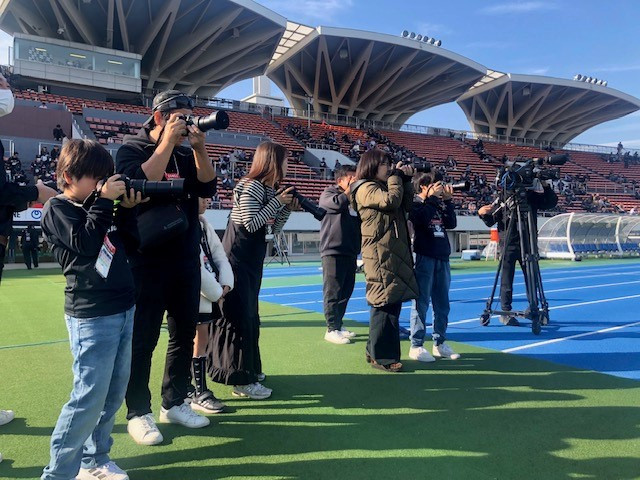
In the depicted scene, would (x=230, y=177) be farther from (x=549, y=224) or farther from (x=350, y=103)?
(x=350, y=103)

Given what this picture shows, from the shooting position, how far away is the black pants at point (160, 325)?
9.17 ft

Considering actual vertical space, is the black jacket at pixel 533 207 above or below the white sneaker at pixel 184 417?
above

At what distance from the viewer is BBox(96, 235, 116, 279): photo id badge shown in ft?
6.84

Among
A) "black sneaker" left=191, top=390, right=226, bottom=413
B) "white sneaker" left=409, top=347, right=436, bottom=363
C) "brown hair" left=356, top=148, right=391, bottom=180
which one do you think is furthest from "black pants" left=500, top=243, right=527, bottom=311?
"black sneaker" left=191, top=390, right=226, bottom=413

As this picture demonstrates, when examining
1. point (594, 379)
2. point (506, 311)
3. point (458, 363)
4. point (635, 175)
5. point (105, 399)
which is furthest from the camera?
point (635, 175)

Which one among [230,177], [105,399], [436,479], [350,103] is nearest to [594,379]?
[436,479]

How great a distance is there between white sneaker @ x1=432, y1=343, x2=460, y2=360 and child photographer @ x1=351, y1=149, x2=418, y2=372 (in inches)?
30.2

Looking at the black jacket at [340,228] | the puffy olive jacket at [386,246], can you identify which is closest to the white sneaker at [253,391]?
the puffy olive jacket at [386,246]

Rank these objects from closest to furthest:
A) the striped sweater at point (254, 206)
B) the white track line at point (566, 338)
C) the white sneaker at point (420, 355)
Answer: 1. the striped sweater at point (254, 206)
2. the white sneaker at point (420, 355)
3. the white track line at point (566, 338)

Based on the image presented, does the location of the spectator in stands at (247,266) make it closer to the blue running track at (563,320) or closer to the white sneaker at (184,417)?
the white sneaker at (184,417)

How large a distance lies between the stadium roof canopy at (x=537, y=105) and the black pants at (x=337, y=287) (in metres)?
52.8

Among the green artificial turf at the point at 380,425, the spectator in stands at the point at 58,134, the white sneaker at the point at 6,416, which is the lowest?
the green artificial turf at the point at 380,425

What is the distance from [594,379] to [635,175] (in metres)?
54.8

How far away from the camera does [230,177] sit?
26000 mm
